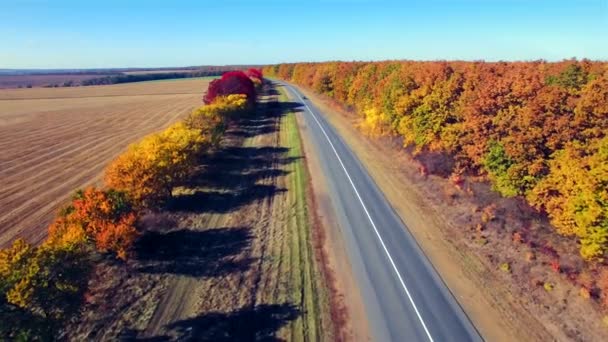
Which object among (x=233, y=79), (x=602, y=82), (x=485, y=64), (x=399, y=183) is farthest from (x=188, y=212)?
(x=233, y=79)

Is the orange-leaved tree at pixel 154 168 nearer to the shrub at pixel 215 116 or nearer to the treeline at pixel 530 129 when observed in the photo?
the shrub at pixel 215 116

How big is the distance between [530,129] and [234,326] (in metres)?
27.0

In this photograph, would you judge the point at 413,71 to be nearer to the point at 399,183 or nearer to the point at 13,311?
the point at 399,183

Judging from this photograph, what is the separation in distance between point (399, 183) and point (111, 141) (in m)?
50.0

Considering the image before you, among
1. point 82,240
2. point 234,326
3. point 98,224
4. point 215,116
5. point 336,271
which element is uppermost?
point 215,116

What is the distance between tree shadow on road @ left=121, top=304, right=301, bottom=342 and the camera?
18.5 meters

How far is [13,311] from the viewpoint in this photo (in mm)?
15328

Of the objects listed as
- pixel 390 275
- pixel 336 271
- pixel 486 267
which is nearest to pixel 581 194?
pixel 486 267

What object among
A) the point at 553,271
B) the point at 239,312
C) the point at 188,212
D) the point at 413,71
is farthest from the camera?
the point at 413,71

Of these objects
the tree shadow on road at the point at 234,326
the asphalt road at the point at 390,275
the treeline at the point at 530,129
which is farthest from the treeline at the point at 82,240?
the treeline at the point at 530,129

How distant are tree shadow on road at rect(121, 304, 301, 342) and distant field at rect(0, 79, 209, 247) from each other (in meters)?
17.9

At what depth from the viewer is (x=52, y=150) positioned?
56438 mm

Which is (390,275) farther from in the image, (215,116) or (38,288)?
(215,116)

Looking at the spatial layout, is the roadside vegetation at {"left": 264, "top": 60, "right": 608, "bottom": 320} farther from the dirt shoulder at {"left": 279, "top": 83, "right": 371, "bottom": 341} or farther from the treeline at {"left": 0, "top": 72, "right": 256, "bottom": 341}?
the treeline at {"left": 0, "top": 72, "right": 256, "bottom": 341}
